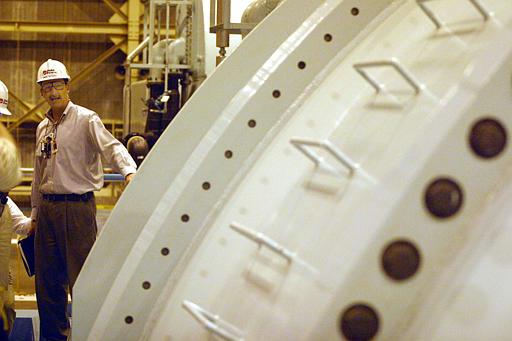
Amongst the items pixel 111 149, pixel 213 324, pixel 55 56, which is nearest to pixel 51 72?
pixel 111 149

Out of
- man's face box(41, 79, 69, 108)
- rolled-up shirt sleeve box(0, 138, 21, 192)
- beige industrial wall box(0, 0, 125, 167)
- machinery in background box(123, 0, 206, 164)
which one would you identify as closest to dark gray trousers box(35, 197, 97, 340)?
man's face box(41, 79, 69, 108)

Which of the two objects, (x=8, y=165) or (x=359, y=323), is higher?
(x=8, y=165)

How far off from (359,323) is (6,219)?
354cm

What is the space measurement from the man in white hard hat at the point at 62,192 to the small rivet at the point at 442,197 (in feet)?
13.4

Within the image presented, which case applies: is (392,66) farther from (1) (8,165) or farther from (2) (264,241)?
(1) (8,165)

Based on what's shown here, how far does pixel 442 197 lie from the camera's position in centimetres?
144

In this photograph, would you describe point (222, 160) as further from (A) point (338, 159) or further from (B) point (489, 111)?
(B) point (489, 111)

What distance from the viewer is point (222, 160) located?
6.86 ft

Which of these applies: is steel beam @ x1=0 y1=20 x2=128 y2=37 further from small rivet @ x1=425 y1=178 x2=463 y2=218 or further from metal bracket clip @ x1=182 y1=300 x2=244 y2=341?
small rivet @ x1=425 y1=178 x2=463 y2=218

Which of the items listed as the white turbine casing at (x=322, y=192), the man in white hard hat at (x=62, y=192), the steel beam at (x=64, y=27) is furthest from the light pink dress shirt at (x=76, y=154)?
the steel beam at (x=64, y=27)

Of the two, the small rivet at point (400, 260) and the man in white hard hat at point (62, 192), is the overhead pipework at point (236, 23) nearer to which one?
the man in white hard hat at point (62, 192)

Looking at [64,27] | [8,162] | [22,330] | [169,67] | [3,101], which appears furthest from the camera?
[64,27]

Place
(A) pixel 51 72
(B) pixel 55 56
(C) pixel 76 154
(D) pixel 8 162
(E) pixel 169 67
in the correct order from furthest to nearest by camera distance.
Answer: (B) pixel 55 56
(E) pixel 169 67
(A) pixel 51 72
(C) pixel 76 154
(D) pixel 8 162

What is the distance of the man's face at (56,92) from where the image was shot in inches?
220
